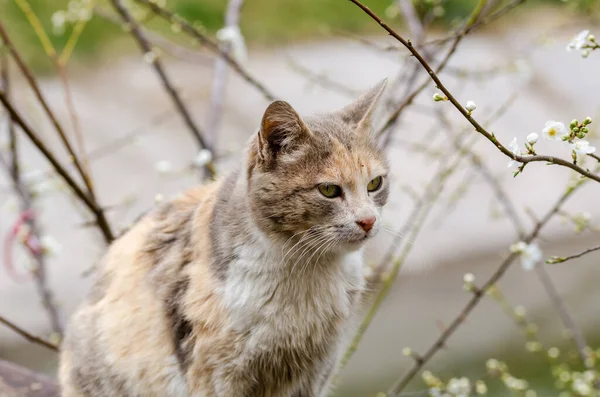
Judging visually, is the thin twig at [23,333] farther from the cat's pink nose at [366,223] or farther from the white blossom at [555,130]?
the white blossom at [555,130]

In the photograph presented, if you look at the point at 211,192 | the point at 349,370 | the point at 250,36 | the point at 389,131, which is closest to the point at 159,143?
the point at 250,36

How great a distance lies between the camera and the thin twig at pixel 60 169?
5.91 ft

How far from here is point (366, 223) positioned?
1473 mm

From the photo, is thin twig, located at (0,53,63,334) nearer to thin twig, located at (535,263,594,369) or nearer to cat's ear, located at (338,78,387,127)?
cat's ear, located at (338,78,387,127)

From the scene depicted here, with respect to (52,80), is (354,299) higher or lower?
higher

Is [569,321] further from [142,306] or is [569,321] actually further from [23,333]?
[23,333]

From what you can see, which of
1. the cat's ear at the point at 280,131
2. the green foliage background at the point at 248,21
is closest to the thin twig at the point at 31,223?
A: the cat's ear at the point at 280,131

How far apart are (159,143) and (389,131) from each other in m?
2.80

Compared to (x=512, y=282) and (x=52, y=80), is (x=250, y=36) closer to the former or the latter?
(x=52, y=80)

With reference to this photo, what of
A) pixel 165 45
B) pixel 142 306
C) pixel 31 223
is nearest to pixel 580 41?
pixel 142 306

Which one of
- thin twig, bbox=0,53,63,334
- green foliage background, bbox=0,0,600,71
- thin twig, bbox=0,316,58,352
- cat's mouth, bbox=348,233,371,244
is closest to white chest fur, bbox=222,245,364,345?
cat's mouth, bbox=348,233,371,244

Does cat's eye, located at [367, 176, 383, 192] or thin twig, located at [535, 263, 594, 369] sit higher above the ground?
cat's eye, located at [367, 176, 383, 192]

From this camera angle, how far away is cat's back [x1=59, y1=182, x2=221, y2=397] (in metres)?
1.67

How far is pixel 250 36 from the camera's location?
18.1ft
